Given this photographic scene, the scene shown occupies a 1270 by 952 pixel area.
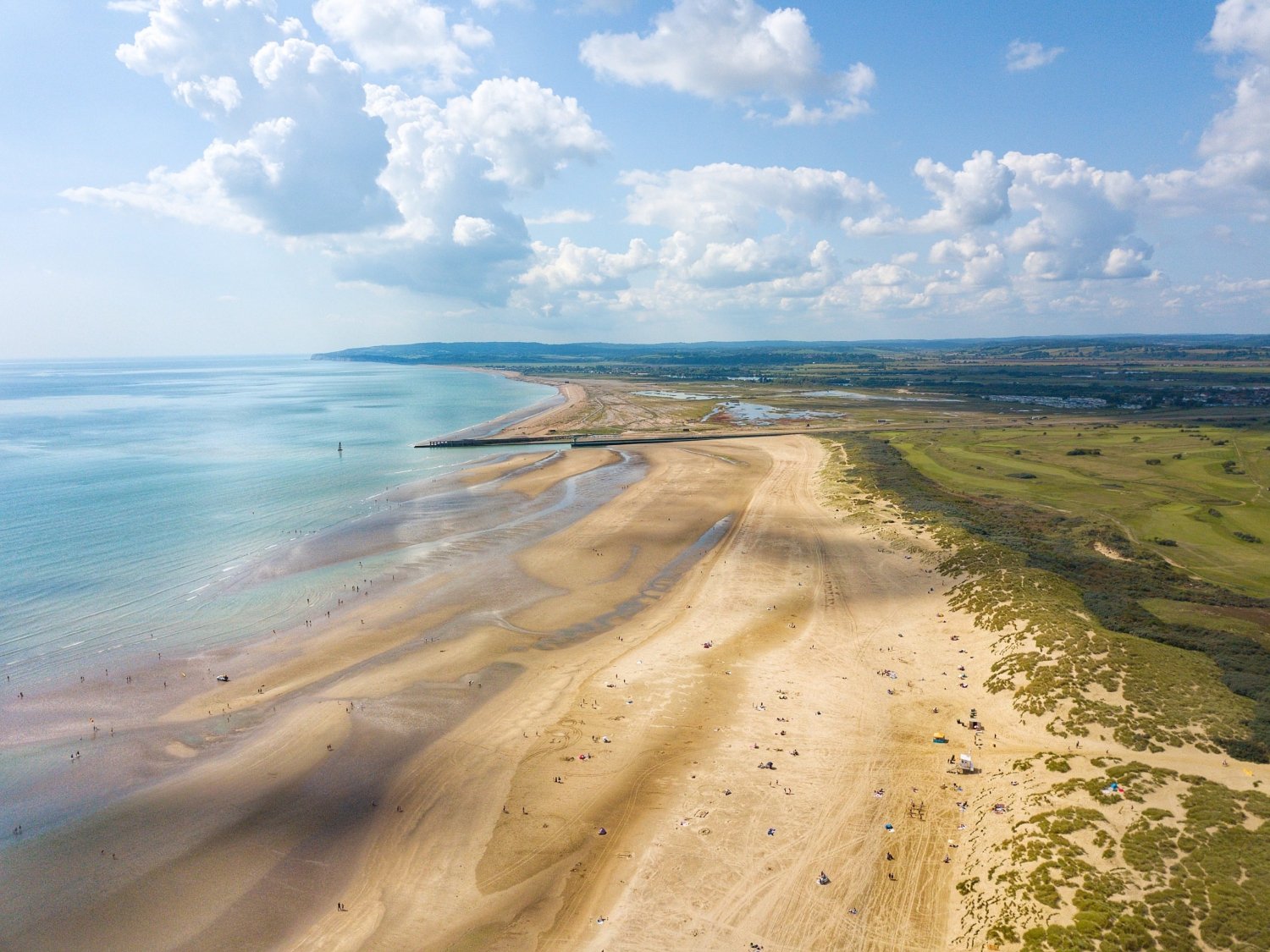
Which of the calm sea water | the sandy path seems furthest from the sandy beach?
the calm sea water

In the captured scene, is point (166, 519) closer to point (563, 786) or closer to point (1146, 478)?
point (563, 786)

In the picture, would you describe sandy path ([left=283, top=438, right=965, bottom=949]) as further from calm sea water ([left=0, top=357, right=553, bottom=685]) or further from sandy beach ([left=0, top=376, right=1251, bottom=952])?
calm sea water ([left=0, top=357, right=553, bottom=685])

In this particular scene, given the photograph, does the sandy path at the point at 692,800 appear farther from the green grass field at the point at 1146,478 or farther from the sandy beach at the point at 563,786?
the green grass field at the point at 1146,478

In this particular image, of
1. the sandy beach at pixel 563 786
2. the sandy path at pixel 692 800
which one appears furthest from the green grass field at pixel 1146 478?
the sandy path at pixel 692 800

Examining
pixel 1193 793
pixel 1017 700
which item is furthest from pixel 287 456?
pixel 1193 793

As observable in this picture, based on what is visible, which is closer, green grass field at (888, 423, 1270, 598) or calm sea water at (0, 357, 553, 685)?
calm sea water at (0, 357, 553, 685)

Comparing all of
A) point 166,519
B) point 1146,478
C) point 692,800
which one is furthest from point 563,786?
point 1146,478
